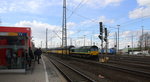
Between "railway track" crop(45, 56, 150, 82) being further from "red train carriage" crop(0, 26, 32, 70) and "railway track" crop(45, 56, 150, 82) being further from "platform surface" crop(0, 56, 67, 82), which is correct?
"red train carriage" crop(0, 26, 32, 70)

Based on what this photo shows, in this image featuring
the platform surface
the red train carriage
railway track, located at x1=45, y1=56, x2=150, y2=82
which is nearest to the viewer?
the platform surface

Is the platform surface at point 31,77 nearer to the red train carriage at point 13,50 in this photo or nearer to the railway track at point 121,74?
the red train carriage at point 13,50

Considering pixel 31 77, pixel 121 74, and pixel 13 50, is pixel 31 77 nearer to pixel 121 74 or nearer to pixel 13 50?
pixel 13 50

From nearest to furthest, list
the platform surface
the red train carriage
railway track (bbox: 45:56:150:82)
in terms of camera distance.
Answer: the platform surface
railway track (bbox: 45:56:150:82)
the red train carriage

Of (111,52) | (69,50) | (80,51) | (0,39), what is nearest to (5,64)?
(0,39)

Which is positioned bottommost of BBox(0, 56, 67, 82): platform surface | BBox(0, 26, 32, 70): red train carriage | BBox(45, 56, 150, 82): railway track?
BBox(45, 56, 150, 82): railway track

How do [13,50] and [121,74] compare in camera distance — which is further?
[121,74]

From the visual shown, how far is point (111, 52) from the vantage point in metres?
81.4

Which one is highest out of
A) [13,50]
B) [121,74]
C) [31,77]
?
[13,50]

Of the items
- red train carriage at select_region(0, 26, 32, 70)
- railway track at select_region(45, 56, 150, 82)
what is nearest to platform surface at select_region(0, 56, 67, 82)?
red train carriage at select_region(0, 26, 32, 70)

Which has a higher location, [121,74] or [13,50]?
[13,50]

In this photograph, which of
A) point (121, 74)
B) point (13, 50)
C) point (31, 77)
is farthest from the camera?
point (121, 74)

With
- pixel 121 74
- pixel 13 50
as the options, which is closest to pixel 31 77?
pixel 13 50

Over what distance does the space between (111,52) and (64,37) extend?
46.8m
